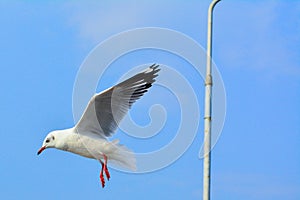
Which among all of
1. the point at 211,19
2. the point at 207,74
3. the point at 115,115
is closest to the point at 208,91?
the point at 207,74

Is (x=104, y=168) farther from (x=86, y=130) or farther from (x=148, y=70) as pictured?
(x=148, y=70)

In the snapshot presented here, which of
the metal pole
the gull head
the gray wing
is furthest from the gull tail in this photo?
the metal pole

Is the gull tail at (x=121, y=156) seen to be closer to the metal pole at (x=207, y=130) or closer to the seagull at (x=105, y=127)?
the seagull at (x=105, y=127)

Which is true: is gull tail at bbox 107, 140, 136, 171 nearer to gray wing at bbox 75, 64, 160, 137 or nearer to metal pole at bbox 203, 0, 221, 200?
gray wing at bbox 75, 64, 160, 137

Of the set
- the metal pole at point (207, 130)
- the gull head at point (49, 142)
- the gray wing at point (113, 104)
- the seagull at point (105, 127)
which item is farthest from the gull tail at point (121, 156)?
the metal pole at point (207, 130)

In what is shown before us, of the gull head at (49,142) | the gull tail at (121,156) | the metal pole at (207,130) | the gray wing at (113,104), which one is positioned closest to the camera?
the metal pole at (207,130)

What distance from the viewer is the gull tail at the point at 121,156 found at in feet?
36.9

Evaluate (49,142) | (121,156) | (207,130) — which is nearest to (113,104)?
(121,156)

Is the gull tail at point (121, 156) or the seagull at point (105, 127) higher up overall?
the seagull at point (105, 127)

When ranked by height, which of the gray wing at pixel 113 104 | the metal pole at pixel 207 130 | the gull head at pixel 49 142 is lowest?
the metal pole at pixel 207 130

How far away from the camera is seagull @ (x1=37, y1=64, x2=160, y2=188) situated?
11424 mm

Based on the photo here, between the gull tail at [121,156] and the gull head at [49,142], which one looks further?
the gull head at [49,142]

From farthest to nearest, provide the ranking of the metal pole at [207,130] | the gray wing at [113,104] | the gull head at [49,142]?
the gull head at [49,142] → the gray wing at [113,104] → the metal pole at [207,130]

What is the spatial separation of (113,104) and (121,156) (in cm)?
89
